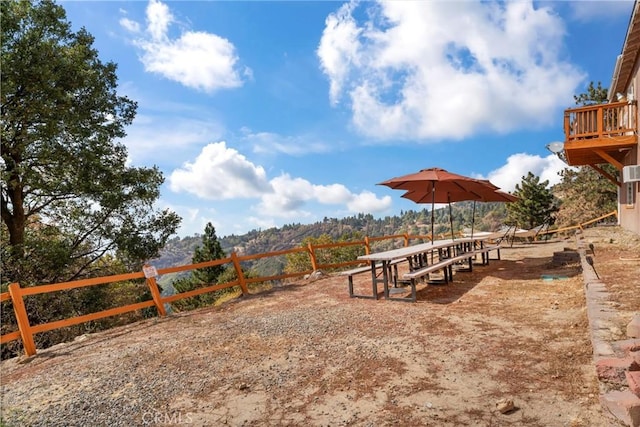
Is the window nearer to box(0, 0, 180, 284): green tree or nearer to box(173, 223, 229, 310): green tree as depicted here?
box(0, 0, 180, 284): green tree

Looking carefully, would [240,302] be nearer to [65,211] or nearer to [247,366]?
[247,366]

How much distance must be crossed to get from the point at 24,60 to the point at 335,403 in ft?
42.2

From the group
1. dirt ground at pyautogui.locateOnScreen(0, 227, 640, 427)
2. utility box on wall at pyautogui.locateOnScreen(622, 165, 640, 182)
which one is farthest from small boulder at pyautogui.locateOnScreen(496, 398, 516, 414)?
utility box on wall at pyautogui.locateOnScreen(622, 165, 640, 182)

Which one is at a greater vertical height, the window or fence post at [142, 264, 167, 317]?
the window

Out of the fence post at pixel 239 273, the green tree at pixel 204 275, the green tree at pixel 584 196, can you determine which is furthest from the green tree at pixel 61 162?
the green tree at pixel 584 196

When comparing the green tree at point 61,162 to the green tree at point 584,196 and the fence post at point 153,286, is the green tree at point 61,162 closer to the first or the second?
the fence post at point 153,286

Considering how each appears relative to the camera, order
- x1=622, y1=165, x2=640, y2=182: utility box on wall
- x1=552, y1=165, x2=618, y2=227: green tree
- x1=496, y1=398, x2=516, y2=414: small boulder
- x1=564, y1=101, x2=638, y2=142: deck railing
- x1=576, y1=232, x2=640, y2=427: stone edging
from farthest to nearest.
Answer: x1=552, y1=165, x2=618, y2=227: green tree
x1=564, y1=101, x2=638, y2=142: deck railing
x1=622, y1=165, x2=640, y2=182: utility box on wall
x1=496, y1=398, x2=516, y2=414: small boulder
x1=576, y1=232, x2=640, y2=427: stone edging

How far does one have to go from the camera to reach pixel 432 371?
3701 millimetres

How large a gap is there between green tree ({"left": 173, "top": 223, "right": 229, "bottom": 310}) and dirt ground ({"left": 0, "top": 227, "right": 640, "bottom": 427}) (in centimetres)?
2296

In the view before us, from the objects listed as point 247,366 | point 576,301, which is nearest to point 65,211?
point 247,366

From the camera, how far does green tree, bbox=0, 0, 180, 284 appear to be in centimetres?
1090

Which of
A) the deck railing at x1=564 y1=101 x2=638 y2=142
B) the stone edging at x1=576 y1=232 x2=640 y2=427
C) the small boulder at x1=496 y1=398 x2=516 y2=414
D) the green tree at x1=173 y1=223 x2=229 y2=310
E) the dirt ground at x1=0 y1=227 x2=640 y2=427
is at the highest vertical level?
the deck railing at x1=564 y1=101 x2=638 y2=142

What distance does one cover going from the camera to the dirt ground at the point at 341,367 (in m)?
3.05

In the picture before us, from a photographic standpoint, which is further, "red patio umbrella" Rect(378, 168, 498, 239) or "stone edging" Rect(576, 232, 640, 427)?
"red patio umbrella" Rect(378, 168, 498, 239)
